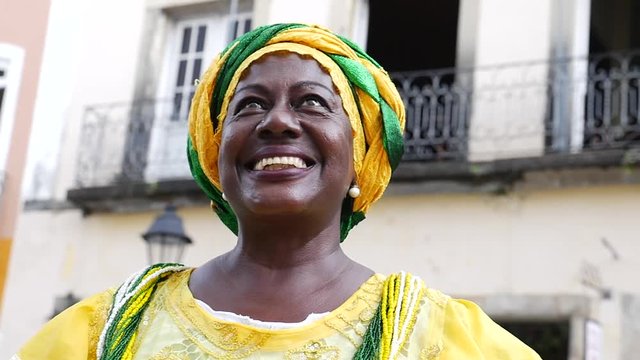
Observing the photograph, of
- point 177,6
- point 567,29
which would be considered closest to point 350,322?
point 567,29

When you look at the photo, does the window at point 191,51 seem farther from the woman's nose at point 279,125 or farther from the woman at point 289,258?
the woman's nose at point 279,125

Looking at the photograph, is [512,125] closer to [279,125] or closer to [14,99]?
[14,99]

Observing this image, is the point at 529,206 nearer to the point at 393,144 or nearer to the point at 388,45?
the point at 388,45

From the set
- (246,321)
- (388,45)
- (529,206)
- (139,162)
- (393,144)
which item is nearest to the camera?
(246,321)

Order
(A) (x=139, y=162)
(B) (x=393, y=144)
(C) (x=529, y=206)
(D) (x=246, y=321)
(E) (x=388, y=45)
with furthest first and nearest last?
(E) (x=388, y=45) < (A) (x=139, y=162) < (C) (x=529, y=206) < (B) (x=393, y=144) < (D) (x=246, y=321)

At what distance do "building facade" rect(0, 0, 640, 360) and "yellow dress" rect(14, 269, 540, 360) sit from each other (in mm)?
6104

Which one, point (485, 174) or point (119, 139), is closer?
point (485, 174)

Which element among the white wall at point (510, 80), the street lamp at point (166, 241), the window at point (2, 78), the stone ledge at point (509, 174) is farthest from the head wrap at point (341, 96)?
the window at point (2, 78)

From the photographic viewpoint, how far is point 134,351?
7.97 ft

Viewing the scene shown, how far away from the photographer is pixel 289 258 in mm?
2455

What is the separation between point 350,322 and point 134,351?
0.46m

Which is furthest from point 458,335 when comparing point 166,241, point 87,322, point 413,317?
point 166,241

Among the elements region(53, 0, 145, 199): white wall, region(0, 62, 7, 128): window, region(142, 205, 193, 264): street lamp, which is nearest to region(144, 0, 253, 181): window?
region(53, 0, 145, 199): white wall

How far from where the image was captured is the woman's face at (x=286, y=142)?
7.77 ft
